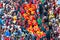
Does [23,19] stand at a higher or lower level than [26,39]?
higher

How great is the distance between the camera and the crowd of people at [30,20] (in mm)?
2371

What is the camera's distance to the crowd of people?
2.37 meters

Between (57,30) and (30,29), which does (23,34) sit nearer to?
(30,29)

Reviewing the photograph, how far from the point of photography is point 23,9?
2.41m

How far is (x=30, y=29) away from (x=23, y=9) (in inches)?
8.9

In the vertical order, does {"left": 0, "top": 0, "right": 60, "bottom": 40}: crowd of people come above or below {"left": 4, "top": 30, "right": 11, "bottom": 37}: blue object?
above

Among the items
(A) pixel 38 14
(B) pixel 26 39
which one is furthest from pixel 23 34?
(A) pixel 38 14

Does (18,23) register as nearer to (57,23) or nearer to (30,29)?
(30,29)

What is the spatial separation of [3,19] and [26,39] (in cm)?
33

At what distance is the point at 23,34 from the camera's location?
7.89 ft

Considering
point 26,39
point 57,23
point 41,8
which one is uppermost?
point 41,8

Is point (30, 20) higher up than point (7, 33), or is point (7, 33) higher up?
point (30, 20)

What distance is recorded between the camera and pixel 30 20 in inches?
94.7

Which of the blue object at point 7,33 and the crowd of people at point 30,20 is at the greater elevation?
the crowd of people at point 30,20
